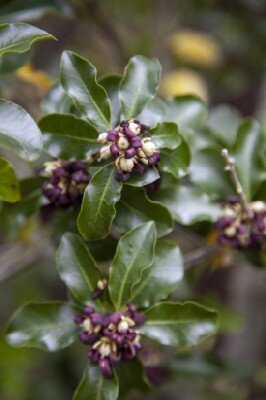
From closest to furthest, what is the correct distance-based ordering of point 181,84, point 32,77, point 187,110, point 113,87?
point 113,87 < point 187,110 < point 32,77 < point 181,84

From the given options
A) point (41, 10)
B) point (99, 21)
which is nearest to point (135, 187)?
point (41, 10)

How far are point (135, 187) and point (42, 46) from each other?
105 inches

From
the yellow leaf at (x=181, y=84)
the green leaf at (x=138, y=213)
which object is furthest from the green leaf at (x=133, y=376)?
the yellow leaf at (x=181, y=84)

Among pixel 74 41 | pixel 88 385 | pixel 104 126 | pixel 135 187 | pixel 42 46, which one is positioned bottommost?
pixel 42 46

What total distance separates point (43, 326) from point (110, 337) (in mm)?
154

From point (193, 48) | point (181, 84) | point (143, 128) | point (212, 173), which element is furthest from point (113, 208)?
point (193, 48)

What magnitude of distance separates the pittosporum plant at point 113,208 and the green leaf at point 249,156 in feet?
0.08

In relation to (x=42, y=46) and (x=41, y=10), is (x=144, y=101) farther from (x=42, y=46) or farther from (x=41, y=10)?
(x=42, y=46)

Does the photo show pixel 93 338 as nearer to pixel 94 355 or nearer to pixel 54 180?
pixel 94 355

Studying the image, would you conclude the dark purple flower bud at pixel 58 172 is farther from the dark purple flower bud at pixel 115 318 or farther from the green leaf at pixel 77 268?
the dark purple flower bud at pixel 115 318

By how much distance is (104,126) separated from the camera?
0.95 metres

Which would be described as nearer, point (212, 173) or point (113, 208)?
point (113, 208)

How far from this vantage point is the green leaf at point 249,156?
118 cm

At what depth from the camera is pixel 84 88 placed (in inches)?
37.1
